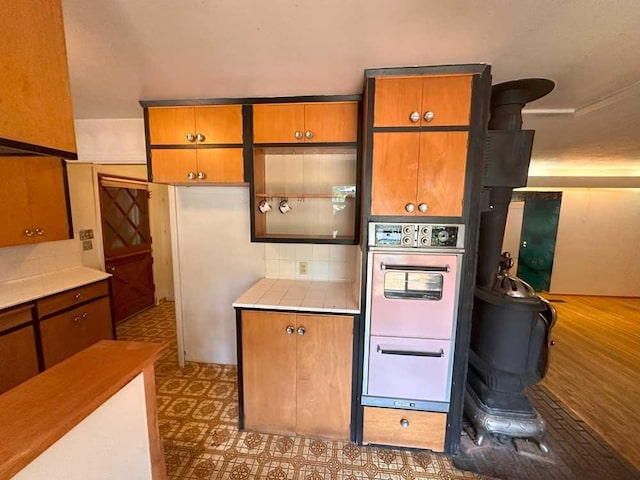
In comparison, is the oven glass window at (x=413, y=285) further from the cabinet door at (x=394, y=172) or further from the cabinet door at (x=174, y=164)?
the cabinet door at (x=174, y=164)

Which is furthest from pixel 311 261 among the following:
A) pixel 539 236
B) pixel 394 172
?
pixel 539 236

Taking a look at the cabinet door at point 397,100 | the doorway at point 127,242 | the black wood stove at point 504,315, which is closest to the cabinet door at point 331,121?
the cabinet door at point 397,100

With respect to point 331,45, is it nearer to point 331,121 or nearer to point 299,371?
point 331,121

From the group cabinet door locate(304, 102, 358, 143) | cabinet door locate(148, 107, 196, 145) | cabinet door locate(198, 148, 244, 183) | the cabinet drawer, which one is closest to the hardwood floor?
the cabinet drawer

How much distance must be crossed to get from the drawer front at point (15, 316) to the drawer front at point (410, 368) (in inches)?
98.5

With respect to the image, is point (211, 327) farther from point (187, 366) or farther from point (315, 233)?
point (315, 233)

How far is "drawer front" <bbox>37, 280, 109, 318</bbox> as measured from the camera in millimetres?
2098

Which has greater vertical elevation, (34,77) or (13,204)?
(34,77)

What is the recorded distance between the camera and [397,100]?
1.54 metres

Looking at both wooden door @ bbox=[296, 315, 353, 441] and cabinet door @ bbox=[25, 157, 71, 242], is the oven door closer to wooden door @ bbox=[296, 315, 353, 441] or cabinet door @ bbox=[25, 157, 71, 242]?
wooden door @ bbox=[296, 315, 353, 441]

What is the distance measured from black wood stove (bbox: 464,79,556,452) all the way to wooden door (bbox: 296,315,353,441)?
1.01m

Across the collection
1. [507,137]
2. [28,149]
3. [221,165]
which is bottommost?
[28,149]

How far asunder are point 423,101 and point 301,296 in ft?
4.86

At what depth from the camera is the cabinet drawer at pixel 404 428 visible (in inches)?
67.3
